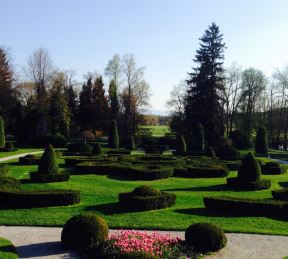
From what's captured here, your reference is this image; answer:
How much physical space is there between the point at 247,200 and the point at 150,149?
27.1 metres

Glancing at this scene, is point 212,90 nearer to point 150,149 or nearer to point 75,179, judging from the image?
point 150,149

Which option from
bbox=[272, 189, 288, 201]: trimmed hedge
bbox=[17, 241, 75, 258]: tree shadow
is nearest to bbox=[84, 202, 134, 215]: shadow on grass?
bbox=[17, 241, 75, 258]: tree shadow

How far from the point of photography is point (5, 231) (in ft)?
51.8

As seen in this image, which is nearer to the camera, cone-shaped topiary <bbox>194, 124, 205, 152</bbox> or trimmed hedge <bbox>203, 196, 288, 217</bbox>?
trimmed hedge <bbox>203, 196, 288, 217</bbox>

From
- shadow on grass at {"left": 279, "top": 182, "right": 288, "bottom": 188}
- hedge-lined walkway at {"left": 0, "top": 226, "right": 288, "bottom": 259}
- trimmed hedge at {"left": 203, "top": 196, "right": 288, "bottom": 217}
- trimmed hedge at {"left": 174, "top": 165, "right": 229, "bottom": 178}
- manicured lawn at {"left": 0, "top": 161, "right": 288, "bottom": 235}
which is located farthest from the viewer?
trimmed hedge at {"left": 174, "top": 165, "right": 229, "bottom": 178}

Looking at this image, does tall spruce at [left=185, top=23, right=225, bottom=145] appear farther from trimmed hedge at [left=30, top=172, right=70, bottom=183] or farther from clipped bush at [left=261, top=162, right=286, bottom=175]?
trimmed hedge at [left=30, top=172, right=70, bottom=183]

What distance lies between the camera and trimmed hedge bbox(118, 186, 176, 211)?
18.8 metres

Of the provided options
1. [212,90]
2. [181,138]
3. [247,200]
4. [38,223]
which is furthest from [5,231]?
[212,90]

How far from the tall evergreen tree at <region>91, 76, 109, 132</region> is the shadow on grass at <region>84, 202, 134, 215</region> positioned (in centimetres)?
5035

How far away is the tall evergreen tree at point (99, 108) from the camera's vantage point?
7012 centimetres

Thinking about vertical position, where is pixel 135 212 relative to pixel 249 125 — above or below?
below

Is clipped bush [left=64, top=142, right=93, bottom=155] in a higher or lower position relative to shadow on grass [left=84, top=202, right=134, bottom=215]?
higher

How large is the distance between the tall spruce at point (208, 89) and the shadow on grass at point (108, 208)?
37254 millimetres

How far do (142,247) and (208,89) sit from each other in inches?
1880
